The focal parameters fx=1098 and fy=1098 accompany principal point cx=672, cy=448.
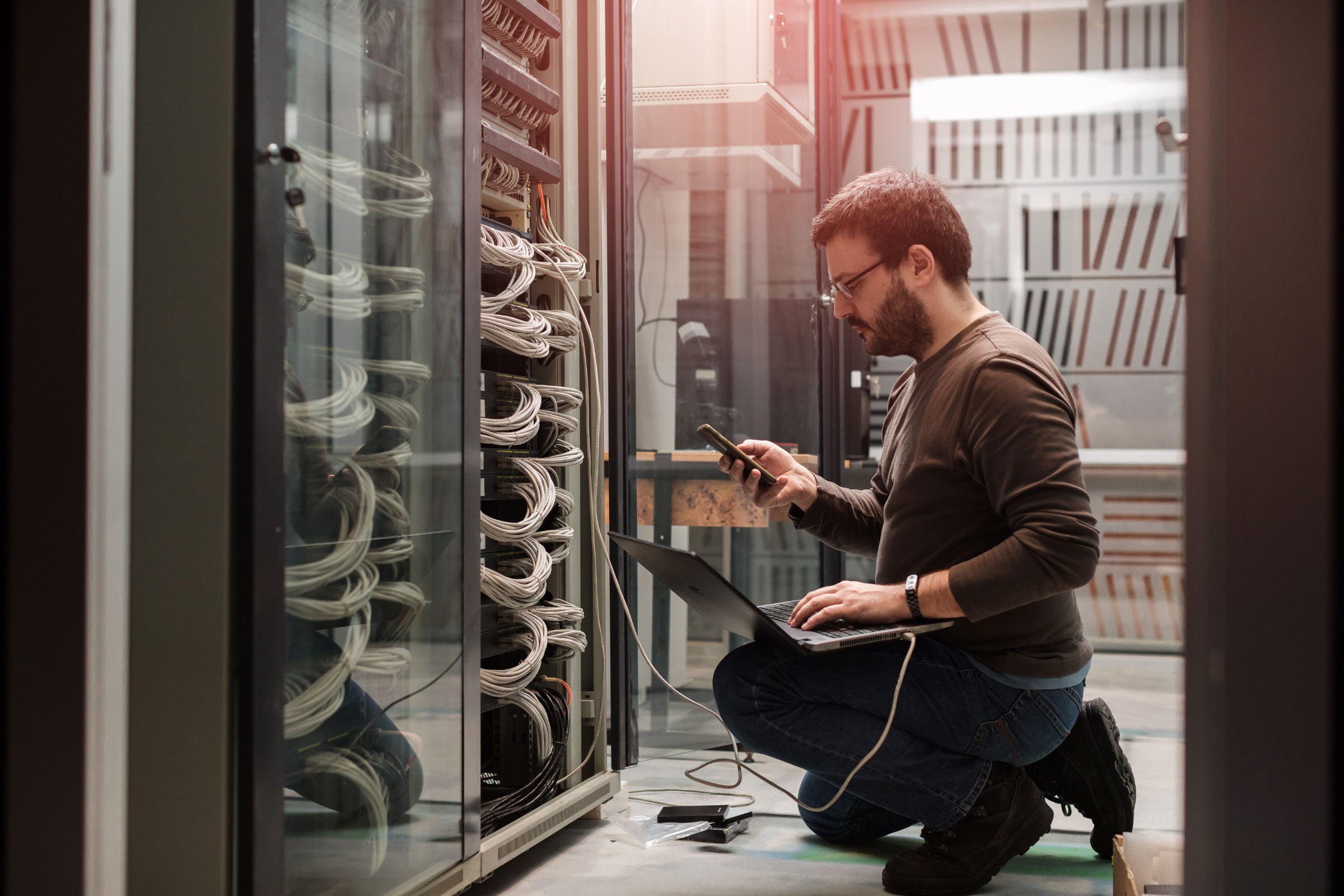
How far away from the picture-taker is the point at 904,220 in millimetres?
1895

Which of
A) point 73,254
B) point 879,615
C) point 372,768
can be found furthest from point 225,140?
point 879,615

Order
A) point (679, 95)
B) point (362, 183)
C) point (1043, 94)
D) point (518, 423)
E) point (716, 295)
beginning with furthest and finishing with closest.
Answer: point (1043, 94)
point (716, 295)
point (679, 95)
point (518, 423)
point (362, 183)

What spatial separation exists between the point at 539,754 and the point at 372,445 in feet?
2.81

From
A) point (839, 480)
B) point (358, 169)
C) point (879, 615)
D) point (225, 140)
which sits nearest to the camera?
point (225, 140)

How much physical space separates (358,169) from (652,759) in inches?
77.7

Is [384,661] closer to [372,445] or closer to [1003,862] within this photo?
[372,445]

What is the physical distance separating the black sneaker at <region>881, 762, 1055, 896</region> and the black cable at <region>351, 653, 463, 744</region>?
81 cm

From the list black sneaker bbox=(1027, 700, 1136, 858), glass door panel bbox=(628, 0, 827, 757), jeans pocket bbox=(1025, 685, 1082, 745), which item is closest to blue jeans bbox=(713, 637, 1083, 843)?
jeans pocket bbox=(1025, 685, 1082, 745)

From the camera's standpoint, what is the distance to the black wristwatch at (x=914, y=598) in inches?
68.4

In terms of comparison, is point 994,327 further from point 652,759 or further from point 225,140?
point 652,759

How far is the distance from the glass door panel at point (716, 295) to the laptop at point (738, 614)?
110cm

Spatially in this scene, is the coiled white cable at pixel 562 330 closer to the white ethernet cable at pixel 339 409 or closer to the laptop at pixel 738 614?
the laptop at pixel 738 614

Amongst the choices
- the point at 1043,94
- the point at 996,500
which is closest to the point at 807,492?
the point at 996,500

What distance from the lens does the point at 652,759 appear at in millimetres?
3006
